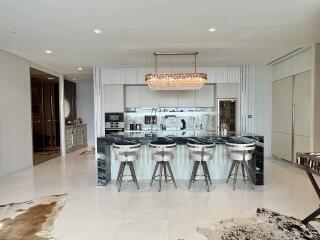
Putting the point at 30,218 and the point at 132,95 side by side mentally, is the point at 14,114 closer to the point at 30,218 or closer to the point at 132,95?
the point at 132,95

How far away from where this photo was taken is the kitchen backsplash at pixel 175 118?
7996 mm

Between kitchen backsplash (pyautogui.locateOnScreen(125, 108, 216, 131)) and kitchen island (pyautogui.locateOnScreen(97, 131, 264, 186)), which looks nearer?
kitchen island (pyautogui.locateOnScreen(97, 131, 264, 186))

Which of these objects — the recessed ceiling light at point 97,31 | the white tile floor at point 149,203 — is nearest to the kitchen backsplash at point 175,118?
the white tile floor at point 149,203

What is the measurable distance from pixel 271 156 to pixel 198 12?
18.0 feet

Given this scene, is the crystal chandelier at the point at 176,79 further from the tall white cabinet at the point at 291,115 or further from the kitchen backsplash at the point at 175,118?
the tall white cabinet at the point at 291,115

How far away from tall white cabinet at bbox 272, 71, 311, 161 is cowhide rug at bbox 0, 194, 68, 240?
5264mm

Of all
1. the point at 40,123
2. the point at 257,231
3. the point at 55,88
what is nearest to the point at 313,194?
the point at 257,231

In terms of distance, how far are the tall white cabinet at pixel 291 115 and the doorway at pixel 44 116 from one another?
6676 mm

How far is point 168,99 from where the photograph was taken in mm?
7793

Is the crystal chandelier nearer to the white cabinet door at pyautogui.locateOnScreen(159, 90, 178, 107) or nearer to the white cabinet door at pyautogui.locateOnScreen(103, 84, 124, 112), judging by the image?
the white cabinet door at pyautogui.locateOnScreen(159, 90, 178, 107)

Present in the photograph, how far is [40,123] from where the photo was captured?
7.40 metres

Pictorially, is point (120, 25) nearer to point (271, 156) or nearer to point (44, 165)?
point (44, 165)

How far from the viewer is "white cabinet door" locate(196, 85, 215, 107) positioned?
7.79 meters

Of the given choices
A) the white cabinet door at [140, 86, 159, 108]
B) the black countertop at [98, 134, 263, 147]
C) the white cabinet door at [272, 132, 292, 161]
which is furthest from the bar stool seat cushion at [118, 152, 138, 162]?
the white cabinet door at [272, 132, 292, 161]
